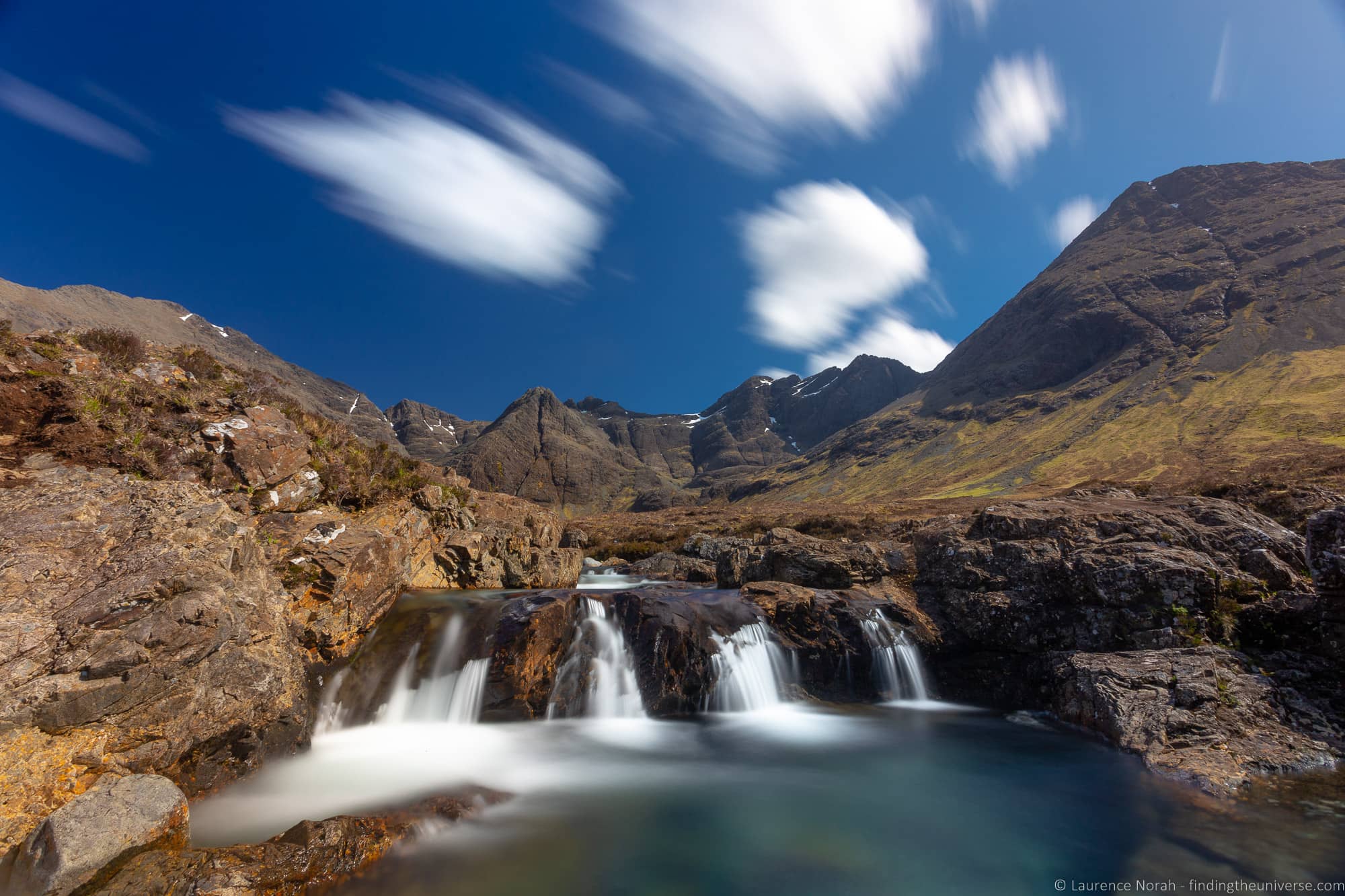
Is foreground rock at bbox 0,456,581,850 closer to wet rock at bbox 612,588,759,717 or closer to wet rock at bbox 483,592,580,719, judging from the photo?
wet rock at bbox 483,592,580,719

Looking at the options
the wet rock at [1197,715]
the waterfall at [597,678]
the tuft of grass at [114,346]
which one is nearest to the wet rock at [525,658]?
the waterfall at [597,678]

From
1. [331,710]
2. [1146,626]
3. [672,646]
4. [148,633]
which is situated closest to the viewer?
[148,633]

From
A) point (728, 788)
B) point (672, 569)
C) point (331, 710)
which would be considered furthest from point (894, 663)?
point (672, 569)

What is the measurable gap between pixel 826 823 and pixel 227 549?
493 inches

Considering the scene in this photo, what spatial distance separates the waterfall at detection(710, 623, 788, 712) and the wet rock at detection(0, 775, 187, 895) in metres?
12.1

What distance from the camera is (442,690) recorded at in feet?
44.8

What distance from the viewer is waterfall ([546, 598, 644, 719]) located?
1457 centimetres

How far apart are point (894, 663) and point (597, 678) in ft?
31.0

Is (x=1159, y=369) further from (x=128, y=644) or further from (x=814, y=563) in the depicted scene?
(x=128, y=644)

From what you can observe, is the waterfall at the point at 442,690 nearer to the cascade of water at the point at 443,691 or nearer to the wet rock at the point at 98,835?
the cascade of water at the point at 443,691

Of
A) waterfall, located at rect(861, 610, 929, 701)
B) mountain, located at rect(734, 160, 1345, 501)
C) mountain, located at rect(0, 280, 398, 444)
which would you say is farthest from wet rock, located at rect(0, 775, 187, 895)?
mountain, located at rect(0, 280, 398, 444)

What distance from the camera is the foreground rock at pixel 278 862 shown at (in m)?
5.71

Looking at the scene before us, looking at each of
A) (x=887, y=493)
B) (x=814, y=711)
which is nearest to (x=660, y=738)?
(x=814, y=711)

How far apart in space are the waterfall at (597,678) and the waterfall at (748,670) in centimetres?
254
